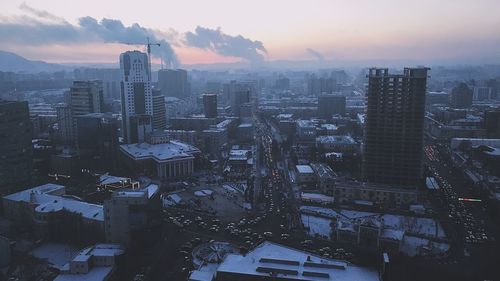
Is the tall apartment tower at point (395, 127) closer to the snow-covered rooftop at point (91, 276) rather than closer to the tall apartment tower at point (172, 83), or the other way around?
the snow-covered rooftop at point (91, 276)

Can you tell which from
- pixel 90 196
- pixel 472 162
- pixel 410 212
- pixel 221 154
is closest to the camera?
pixel 410 212

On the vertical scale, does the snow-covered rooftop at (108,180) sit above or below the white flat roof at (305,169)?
below

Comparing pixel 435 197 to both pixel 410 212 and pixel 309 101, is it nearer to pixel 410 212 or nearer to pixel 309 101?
pixel 410 212

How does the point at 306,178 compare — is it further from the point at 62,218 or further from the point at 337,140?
the point at 62,218

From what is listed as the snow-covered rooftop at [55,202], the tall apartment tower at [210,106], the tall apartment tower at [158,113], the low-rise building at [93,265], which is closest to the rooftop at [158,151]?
the snow-covered rooftop at [55,202]

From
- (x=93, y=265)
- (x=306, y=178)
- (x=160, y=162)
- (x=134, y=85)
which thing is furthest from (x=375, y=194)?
(x=134, y=85)

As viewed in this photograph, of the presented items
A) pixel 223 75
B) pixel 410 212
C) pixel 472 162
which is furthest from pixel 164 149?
pixel 223 75
